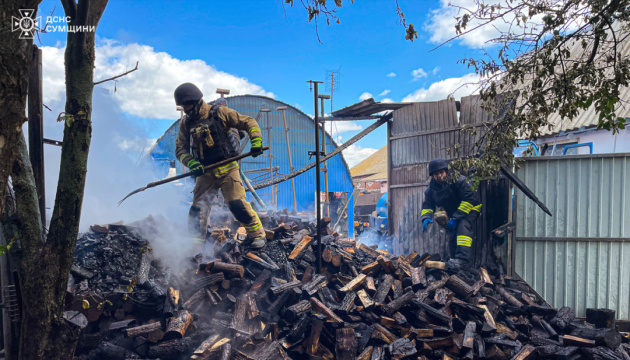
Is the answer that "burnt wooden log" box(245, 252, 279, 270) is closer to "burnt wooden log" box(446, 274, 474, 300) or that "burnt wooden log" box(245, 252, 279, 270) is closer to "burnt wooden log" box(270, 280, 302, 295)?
"burnt wooden log" box(270, 280, 302, 295)

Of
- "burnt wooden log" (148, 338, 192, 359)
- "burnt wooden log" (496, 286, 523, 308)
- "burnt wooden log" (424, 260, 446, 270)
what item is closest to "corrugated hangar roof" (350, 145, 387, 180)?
"burnt wooden log" (424, 260, 446, 270)

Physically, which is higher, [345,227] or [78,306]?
[78,306]

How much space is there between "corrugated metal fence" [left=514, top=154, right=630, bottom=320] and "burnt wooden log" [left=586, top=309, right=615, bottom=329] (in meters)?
0.40

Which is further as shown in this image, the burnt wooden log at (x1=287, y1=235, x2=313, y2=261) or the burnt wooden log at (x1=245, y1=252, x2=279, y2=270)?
the burnt wooden log at (x1=287, y1=235, x2=313, y2=261)

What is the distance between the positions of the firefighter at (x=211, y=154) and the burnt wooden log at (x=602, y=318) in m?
5.39

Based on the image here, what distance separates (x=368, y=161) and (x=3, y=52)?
56.1 metres

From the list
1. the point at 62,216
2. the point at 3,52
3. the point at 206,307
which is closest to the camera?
the point at 3,52

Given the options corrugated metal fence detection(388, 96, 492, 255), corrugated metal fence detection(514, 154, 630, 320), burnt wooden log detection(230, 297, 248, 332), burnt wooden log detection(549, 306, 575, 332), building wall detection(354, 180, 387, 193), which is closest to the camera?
burnt wooden log detection(230, 297, 248, 332)

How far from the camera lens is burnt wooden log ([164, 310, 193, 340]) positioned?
4.32 metres

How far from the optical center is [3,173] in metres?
2.21

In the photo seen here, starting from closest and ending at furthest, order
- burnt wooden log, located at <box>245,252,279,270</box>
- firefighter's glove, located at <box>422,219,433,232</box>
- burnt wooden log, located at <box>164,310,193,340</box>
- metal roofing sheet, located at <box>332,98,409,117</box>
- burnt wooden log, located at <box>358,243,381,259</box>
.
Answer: burnt wooden log, located at <box>164,310,193,340</box>, burnt wooden log, located at <box>245,252,279,270</box>, burnt wooden log, located at <box>358,243,381,259</box>, firefighter's glove, located at <box>422,219,433,232</box>, metal roofing sheet, located at <box>332,98,409,117</box>

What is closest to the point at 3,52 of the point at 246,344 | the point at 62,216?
the point at 62,216

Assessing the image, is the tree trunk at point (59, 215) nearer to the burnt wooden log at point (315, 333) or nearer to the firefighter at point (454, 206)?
the burnt wooden log at point (315, 333)

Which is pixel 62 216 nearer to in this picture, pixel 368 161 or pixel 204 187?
pixel 204 187
